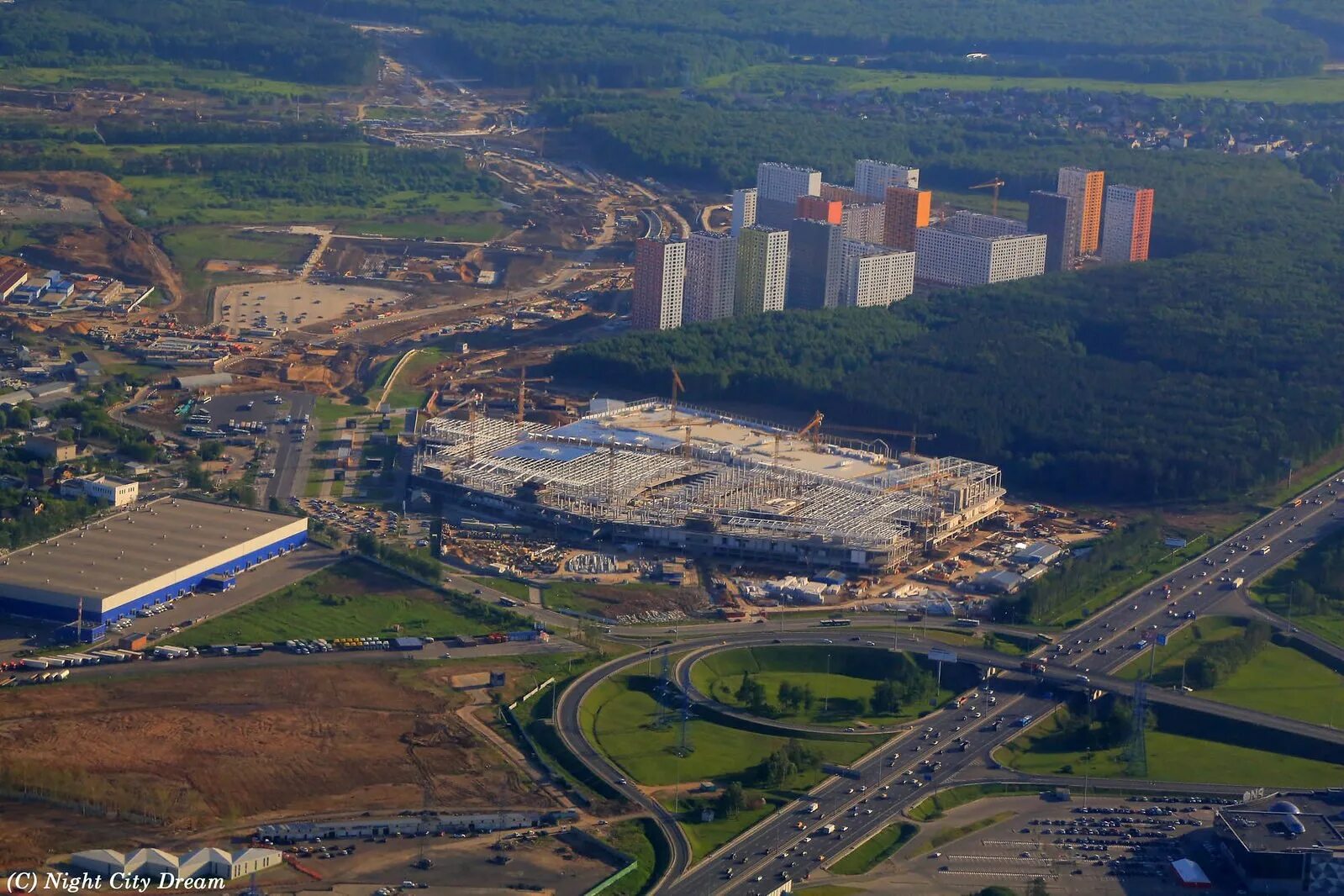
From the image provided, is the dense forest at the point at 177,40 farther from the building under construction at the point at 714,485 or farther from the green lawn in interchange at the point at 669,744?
the green lawn in interchange at the point at 669,744

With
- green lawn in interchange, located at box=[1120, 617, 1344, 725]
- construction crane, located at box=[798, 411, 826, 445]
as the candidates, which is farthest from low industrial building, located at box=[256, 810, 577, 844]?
construction crane, located at box=[798, 411, 826, 445]

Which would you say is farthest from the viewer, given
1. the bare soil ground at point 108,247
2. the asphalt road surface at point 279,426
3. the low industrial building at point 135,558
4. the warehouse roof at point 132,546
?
the bare soil ground at point 108,247

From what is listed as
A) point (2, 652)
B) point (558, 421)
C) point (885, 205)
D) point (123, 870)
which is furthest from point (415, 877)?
point (885, 205)

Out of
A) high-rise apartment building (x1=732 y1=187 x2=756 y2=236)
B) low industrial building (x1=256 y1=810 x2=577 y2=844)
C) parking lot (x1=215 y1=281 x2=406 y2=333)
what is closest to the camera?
low industrial building (x1=256 y1=810 x2=577 y2=844)

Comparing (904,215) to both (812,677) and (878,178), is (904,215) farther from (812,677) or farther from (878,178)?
(812,677)

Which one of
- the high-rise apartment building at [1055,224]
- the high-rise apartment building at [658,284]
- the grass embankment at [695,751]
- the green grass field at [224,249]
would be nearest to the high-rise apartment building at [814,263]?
the high-rise apartment building at [658,284]

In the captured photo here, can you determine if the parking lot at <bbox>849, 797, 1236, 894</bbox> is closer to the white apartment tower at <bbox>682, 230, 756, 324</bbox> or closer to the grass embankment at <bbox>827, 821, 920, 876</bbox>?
the grass embankment at <bbox>827, 821, 920, 876</bbox>

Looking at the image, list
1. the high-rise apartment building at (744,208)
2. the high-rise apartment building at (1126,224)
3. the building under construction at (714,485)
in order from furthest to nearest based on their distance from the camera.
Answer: the high-rise apartment building at (1126,224) < the high-rise apartment building at (744,208) < the building under construction at (714,485)
